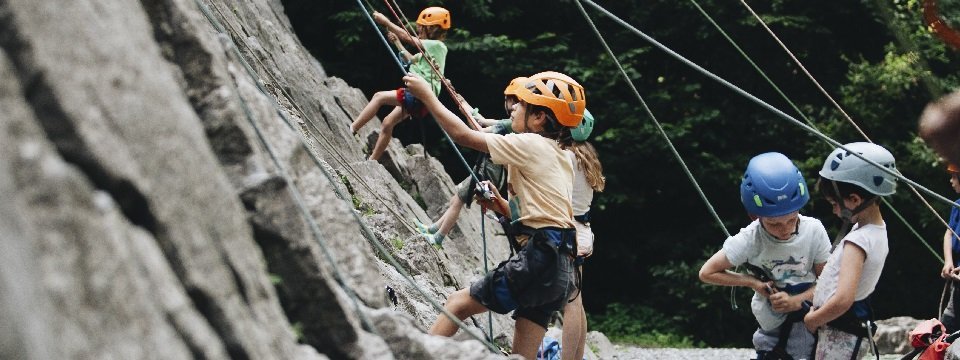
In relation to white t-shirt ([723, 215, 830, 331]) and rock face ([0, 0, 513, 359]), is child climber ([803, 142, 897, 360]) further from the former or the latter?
rock face ([0, 0, 513, 359])

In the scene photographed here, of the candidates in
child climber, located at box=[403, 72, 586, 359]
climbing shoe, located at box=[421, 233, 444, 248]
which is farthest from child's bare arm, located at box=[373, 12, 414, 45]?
child climber, located at box=[403, 72, 586, 359]

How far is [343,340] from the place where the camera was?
3529 mm

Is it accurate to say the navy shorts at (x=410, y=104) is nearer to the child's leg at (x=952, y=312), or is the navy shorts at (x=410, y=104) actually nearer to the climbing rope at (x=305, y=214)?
the child's leg at (x=952, y=312)

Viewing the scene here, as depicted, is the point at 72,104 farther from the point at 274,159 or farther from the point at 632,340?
the point at 632,340

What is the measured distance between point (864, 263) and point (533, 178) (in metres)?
1.38

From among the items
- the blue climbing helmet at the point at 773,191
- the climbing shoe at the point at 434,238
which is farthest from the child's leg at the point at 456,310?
the climbing shoe at the point at 434,238

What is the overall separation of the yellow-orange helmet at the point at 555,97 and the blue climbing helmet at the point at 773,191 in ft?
2.58

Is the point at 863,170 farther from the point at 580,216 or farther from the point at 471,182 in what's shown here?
the point at 471,182

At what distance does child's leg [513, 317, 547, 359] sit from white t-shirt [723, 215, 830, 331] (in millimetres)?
895

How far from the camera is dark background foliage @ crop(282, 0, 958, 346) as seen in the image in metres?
17.9

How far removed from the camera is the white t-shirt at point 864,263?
191 inches

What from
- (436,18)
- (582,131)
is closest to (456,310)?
(582,131)

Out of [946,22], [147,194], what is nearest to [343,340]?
[147,194]

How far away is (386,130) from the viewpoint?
11219 mm
